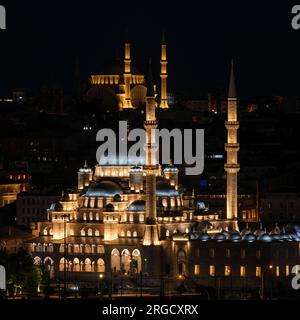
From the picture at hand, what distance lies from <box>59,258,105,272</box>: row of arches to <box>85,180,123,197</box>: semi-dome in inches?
126

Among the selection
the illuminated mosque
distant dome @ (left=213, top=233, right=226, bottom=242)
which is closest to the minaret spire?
the illuminated mosque

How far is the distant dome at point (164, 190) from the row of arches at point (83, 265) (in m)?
3.70

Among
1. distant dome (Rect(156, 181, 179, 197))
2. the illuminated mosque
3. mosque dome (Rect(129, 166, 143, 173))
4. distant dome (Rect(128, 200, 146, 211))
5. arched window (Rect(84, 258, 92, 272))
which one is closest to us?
the illuminated mosque

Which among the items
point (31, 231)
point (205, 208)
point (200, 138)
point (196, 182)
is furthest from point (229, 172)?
point (200, 138)

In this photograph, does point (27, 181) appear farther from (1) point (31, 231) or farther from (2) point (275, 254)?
(2) point (275, 254)

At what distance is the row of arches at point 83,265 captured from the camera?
239 feet

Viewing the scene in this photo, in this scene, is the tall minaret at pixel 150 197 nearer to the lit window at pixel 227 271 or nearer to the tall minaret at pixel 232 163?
the lit window at pixel 227 271

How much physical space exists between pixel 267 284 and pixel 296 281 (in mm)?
1154

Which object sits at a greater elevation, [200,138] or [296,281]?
[200,138]

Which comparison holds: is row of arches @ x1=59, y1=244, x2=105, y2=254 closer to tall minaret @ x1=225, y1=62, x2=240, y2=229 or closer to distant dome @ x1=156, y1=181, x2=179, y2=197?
distant dome @ x1=156, y1=181, x2=179, y2=197

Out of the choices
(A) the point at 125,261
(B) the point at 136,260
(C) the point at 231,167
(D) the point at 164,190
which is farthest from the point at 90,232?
(C) the point at 231,167

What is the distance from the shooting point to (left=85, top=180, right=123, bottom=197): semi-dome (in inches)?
2975

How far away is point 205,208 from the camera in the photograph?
256 feet

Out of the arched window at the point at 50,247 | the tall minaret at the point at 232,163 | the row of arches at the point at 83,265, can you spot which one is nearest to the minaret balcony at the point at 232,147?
the tall minaret at the point at 232,163
